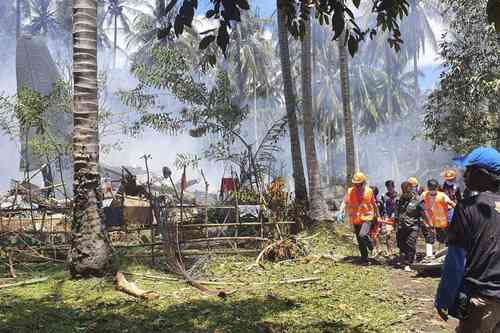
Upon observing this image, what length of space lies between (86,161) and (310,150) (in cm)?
672

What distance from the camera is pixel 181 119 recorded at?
15273 mm

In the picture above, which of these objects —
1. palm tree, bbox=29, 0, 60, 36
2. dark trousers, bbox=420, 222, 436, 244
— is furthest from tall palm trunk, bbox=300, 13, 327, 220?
palm tree, bbox=29, 0, 60, 36

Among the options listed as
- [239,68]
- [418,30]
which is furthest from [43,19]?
[418,30]

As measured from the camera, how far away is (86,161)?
23.9 feet

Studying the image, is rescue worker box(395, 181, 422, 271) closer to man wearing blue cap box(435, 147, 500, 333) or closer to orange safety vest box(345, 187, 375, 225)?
orange safety vest box(345, 187, 375, 225)

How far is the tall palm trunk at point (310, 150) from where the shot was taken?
12203mm

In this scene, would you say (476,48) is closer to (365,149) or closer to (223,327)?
(223,327)

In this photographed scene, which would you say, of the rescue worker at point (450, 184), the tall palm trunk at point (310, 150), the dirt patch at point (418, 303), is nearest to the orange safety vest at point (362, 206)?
the dirt patch at point (418, 303)

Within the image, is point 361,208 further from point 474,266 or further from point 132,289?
point 474,266

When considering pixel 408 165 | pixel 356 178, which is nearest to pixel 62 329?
pixel 356 178

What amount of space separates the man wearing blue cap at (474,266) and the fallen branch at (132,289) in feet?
14.1

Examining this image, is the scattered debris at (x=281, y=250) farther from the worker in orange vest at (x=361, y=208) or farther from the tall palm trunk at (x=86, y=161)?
the tall palm trunk at (x=86, y=161)

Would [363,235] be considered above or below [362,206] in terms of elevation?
below

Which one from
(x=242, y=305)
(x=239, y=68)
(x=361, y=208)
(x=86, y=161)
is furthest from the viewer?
(x=239, y=68)
